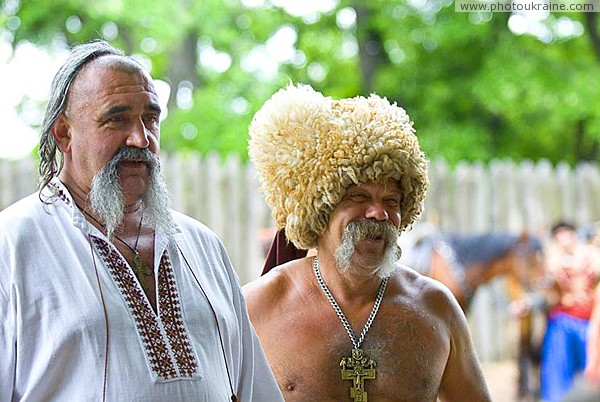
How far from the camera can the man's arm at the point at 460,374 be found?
11.9ft

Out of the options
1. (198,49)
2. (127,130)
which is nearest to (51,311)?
(127,130)

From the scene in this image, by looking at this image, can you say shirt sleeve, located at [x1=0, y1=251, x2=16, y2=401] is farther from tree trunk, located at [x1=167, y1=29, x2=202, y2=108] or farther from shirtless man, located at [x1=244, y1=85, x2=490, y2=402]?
tree trunk, located at [x1=167, y1=29, x2=202, y2=108]

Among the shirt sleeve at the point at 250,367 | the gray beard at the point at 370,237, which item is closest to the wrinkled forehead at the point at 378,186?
the gray beard at the point at 370,237

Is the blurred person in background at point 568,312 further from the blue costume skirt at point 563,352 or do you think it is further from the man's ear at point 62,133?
the man's ear at point 62,133

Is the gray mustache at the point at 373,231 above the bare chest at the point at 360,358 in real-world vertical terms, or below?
above

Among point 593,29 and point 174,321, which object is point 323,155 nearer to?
point 174,321

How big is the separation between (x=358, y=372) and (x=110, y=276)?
1.07 metres

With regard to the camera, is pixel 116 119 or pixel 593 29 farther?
pixel 593 29

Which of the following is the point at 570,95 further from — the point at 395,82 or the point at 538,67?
the point at 395,82

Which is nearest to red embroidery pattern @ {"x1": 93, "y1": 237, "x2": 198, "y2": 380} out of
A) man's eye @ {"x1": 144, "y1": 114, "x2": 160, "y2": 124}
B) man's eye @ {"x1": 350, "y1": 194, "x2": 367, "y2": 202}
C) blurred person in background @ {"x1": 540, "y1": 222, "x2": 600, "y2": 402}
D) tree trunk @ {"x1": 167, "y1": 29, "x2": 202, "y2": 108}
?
man's eye @ {"x1": 144, "y1": 114, "x2": 160, "y2": 124}

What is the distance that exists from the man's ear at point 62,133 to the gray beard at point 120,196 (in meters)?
0.15

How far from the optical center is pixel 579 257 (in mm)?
8828

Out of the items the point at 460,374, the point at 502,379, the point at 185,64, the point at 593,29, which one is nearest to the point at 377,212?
the point at 460,374

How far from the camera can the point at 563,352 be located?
8.92 metres
